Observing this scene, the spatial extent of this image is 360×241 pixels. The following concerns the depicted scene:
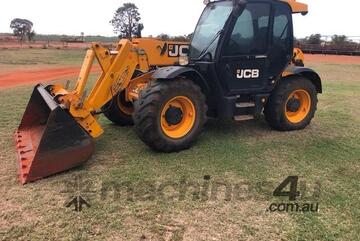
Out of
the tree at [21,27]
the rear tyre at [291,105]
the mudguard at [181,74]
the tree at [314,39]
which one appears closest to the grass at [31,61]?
the mudguard at [181,74]

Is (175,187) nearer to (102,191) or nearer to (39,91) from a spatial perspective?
(102,191)

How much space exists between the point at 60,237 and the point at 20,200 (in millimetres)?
936

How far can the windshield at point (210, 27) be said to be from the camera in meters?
6.14

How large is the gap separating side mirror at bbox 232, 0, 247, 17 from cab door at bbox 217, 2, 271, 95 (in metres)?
0.09

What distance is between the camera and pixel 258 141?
6.42 metres

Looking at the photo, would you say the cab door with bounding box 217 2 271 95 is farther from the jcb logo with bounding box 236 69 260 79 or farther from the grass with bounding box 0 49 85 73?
the grass with bounding box 0 49 85 73

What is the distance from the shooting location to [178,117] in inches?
227

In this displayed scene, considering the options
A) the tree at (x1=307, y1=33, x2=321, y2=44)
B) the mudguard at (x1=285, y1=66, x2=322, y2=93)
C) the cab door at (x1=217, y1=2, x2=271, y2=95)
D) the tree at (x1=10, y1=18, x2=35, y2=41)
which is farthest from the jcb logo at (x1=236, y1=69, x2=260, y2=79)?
the tree at (x1=10, y1=18, x2=35, y2=41)

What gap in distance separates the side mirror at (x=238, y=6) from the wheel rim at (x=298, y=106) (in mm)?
1886

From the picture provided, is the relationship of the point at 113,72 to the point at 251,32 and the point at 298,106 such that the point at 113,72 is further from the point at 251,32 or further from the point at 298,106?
the point at 298,106

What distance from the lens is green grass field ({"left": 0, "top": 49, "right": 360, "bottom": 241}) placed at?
12.1 ft

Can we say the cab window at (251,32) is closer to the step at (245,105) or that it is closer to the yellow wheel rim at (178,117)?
the step at (245,105)

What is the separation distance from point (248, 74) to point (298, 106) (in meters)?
1.35

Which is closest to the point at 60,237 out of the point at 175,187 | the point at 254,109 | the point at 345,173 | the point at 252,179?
the point at 175,187
